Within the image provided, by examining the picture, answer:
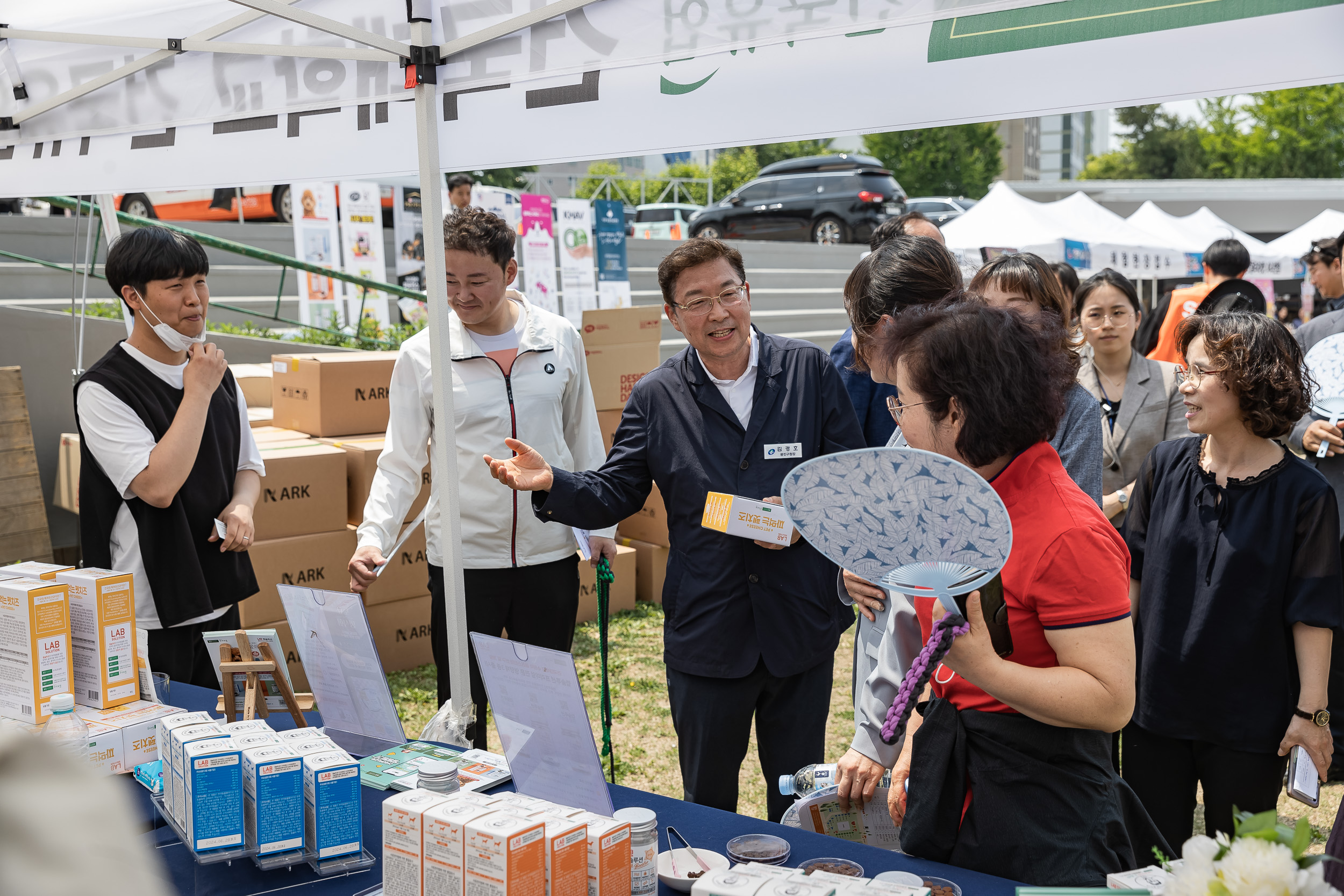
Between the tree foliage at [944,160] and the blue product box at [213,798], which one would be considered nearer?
the blue product box at [213,798]

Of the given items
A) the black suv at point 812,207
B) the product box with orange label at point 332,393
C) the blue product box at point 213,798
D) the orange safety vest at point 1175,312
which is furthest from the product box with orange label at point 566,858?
the black suv at point 812,207

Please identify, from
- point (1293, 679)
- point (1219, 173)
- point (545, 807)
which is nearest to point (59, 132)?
point (545, 807)

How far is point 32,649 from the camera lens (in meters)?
1.67

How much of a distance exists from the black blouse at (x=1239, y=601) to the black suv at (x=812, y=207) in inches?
507

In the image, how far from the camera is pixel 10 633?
1693mm

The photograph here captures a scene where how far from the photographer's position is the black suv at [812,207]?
14656mm

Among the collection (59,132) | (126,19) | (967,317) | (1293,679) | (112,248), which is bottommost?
(1293,679)

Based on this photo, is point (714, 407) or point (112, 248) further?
point (112, 248)

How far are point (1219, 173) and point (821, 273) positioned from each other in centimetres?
2398

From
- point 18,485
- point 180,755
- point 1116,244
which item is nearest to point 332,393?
point 18,485

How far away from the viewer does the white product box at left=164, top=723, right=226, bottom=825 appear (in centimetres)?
138

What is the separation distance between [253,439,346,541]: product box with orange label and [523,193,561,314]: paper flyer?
4124 millimetres

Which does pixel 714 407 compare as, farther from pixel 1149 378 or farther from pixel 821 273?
pixel 821 273

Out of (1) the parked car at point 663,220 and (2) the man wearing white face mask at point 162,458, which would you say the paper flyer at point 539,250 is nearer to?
(2) the man wearing white face mask at point 162,458
